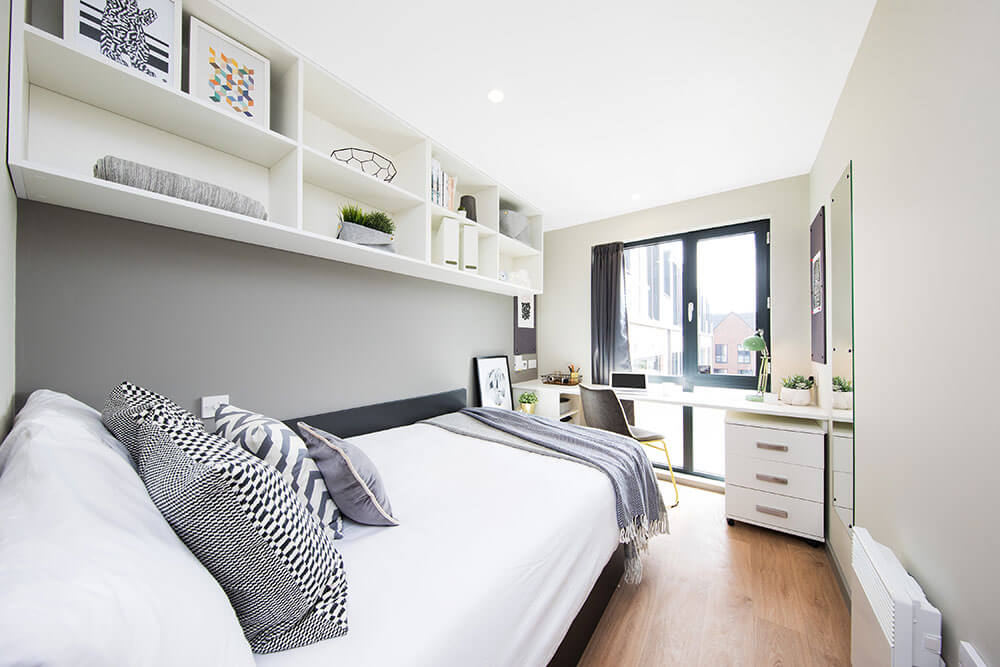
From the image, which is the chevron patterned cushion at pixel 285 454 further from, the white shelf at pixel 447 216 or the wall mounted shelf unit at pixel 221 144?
the white shelf at pixel 447 216

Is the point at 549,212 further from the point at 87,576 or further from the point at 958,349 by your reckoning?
the point at 87,576

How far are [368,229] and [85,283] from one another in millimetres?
1086

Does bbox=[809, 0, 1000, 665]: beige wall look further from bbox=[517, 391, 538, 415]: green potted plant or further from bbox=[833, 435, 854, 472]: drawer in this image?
bbox=[517, 391, 538, 415]: green potted plant

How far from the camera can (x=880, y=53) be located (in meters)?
1.34

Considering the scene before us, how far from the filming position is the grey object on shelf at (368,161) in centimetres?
213

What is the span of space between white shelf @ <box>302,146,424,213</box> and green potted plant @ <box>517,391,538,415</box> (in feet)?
6.71

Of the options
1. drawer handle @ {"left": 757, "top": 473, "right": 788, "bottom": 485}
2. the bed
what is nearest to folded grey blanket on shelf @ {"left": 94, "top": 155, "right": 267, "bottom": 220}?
the bed

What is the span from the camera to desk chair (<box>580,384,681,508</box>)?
8.80ft

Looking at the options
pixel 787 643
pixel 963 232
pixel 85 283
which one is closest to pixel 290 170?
pixel 85 283

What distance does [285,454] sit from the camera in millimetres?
1025

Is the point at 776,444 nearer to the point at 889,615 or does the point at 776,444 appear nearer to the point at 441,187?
the point at 889,615

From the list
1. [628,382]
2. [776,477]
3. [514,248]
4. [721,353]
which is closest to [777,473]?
[776,477]

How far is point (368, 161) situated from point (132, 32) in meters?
1.11

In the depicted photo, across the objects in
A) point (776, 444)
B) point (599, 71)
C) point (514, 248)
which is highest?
point (599, 71)
